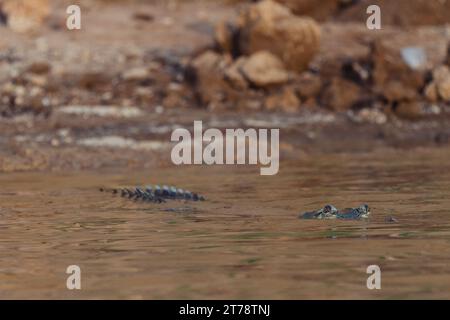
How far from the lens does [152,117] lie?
1719cm

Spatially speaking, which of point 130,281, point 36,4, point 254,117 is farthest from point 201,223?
point 36,4

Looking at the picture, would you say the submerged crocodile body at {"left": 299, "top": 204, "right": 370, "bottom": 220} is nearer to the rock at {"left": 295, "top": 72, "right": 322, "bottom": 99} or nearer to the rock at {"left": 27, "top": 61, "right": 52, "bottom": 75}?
the rock at {"left": 295, "top": 72, "right": 322, "bottom": 99}

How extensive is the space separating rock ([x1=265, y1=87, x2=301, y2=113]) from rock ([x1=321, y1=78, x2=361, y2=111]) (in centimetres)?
43

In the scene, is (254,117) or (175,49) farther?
(175,49)

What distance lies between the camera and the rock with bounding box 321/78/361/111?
17750mm

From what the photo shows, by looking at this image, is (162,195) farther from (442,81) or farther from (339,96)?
(442,81)

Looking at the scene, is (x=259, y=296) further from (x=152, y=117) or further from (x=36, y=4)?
(x=36, y=4)

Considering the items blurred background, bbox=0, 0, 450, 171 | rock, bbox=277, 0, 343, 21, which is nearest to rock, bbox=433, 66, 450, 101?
blurred background, bbox=0, 0, 450, 171

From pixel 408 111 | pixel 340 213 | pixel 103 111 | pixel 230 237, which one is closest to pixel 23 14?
pixel 103 111

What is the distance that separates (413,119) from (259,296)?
1154 centimetres

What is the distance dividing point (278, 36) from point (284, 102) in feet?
4.56

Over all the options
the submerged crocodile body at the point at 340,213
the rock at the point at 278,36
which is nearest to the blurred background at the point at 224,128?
the rock at the point at 278,36
